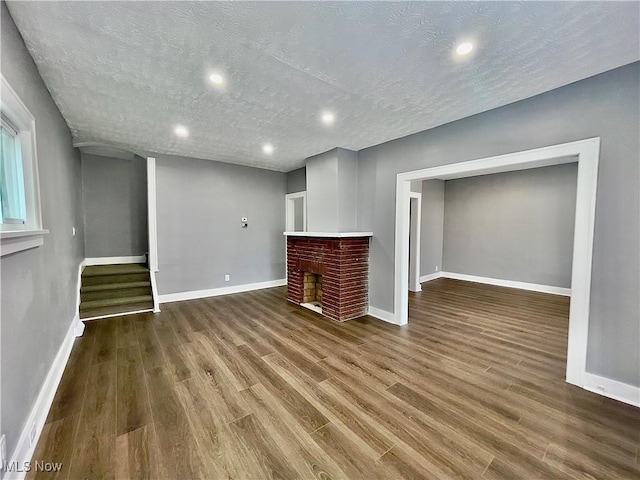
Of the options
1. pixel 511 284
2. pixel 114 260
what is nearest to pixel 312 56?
pixel 114 260

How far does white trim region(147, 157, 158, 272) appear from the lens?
4.57 m

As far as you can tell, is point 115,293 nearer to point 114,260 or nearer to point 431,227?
point 114,260

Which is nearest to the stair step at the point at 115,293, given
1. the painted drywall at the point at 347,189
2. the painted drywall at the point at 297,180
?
the painted drywall at the point at 297,180

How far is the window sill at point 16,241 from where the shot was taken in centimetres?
130

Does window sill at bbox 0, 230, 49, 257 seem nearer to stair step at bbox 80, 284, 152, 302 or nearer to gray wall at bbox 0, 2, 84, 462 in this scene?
gray wall at bbox 0, 2, 84, 462

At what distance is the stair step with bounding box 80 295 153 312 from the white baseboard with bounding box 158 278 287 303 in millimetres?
278

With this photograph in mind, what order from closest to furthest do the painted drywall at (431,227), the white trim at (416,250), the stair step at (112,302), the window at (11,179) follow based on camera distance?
the window at (11,179) < the stair step at (112,302) < the white trim at (416,250) < the painted drywall at (431,227)

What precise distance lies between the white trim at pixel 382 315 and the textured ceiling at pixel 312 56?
2.68 metres

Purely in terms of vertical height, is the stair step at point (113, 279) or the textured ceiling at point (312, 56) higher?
the textured ceiling at point (312, 56)

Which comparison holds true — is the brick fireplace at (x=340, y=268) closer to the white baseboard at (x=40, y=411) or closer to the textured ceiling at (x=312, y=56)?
the textured ceiling at (x=312, y=56)

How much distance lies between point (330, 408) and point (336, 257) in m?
2.22

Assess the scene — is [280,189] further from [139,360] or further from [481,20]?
[481,20]

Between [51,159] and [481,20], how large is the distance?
380 cm

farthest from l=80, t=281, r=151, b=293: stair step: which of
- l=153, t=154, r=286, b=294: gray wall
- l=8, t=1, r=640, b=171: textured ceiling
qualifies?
l=8, t=1, r=640, b=171: textured ceiling
